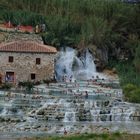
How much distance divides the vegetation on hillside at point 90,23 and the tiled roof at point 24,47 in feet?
19.3

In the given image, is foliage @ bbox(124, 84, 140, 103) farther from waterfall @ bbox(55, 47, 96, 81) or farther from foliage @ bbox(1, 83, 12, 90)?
foliage @ bbox(1, 83, 12, 90)

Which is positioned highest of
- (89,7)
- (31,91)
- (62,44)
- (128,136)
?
(89,7)

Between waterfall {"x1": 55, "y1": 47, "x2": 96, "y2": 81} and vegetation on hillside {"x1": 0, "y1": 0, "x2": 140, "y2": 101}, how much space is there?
115 centimetres

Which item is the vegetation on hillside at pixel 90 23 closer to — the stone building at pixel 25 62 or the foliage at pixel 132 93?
the foliage at pixel 132 93

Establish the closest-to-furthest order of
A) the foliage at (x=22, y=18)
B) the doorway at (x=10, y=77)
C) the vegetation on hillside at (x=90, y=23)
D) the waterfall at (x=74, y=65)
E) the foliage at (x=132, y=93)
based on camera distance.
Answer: the foliage at (x=132, y=93) < the doorway at (x=10, y=77) < the waterfall at (x=74, y=65) < the vegetation on hillside at (x=90, y=23) < the foliage at (x=22, y=18)

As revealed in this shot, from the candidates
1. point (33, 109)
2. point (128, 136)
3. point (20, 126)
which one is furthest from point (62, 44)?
point (128, 136)

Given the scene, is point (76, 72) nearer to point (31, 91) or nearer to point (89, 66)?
point (89, 66)

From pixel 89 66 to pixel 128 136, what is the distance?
949 inches

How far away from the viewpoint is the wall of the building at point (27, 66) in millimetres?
48688

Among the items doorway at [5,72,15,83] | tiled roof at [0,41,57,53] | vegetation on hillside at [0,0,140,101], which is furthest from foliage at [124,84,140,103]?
doorway at [5,72,15,83]

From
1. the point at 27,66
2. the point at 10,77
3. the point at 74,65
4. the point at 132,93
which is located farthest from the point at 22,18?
the point at 132,93

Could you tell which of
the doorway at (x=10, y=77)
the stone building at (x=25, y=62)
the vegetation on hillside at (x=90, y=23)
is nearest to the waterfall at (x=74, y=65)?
the vegetation on hillside at (x=90, y=23)

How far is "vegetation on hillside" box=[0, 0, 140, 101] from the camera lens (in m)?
55.8

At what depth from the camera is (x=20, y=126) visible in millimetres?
36031
